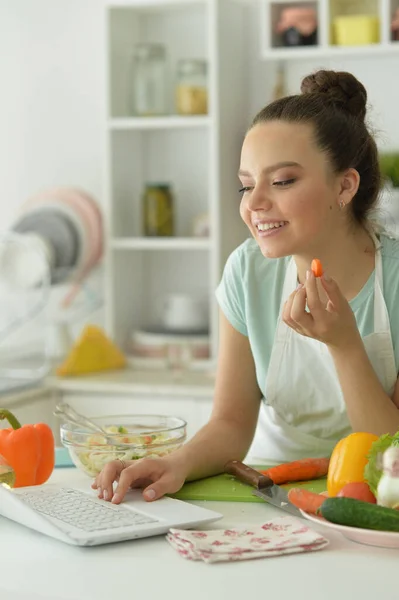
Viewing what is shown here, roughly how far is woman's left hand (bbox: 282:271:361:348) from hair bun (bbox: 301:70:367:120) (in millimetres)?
393

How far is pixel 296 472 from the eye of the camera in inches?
69.4

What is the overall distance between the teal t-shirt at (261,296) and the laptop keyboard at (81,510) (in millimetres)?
581

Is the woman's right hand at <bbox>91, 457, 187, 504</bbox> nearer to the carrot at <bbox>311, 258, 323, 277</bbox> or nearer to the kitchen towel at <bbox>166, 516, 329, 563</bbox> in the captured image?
the kitchen towel at <bbox>166, 516, 329, 563</bbox>

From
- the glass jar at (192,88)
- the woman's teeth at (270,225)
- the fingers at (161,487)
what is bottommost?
the fingers at (161,487)

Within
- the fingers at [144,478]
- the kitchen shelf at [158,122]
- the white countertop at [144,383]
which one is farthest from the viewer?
the kitchen shelf at [158,122]

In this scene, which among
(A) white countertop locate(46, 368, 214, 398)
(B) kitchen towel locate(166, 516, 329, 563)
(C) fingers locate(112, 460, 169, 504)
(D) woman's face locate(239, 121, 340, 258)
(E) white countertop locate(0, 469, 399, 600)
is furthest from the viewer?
(A) white countertop locate(46, 368, 214, 398)

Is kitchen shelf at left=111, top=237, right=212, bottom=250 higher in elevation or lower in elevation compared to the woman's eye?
lower

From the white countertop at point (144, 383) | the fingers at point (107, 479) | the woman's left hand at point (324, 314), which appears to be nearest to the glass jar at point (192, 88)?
the white countertop at point (144, 383)

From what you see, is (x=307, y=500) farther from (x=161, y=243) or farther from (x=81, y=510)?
(x=161, y=243)

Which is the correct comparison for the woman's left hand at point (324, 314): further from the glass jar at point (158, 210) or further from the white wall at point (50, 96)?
the white wall at point (50, 96)

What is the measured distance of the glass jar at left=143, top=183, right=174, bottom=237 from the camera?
12.0 ft

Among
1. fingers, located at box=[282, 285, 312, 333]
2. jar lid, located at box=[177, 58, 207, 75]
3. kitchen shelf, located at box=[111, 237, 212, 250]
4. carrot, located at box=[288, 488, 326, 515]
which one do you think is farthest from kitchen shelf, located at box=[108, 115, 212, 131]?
carrot, located at box=[288, 488, 326, 515]

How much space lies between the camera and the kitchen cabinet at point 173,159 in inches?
140

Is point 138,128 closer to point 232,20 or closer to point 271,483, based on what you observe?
point 232,20
